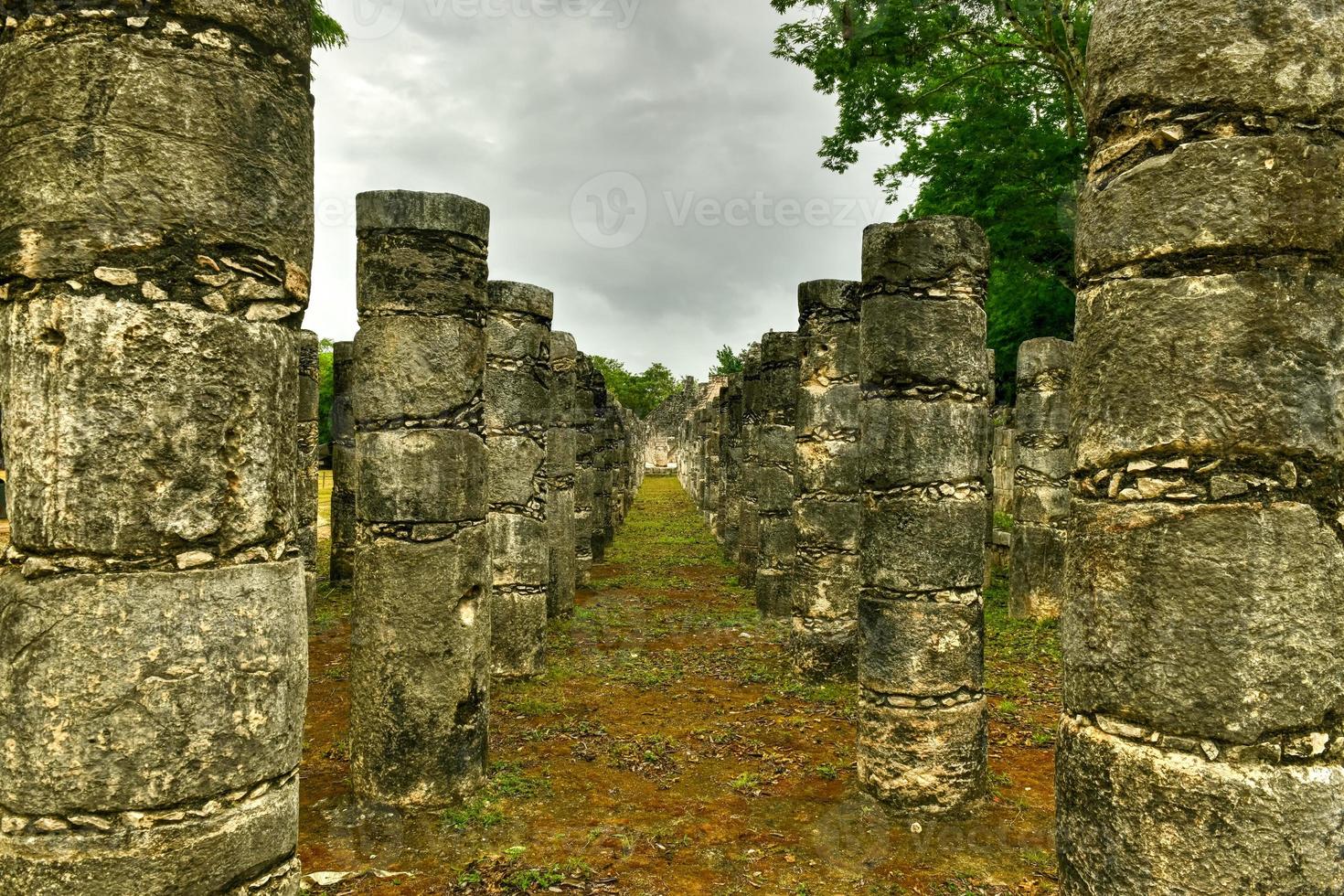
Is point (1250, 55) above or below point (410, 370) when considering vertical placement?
above

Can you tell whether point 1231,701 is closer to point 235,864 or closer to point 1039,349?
point 235,864

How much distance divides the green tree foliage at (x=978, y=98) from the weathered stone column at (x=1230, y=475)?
1219 cm

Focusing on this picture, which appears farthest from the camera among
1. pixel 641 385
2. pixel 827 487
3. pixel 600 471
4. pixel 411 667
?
pixel 641 385

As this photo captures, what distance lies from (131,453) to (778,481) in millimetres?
11144

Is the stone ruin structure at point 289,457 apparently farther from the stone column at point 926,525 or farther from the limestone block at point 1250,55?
the stone column at point 926,525

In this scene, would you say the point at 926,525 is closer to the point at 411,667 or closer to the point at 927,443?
the point at 927,443

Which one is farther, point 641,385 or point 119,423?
point 641,385

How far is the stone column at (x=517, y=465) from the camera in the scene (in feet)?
32.8

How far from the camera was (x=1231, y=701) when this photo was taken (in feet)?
10.0

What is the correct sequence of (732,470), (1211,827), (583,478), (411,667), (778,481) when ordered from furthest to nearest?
(732,470), (583,478), (778,481), (411,667), (1211,827)

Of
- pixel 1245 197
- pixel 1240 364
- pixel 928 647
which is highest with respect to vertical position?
pixel 1245 197

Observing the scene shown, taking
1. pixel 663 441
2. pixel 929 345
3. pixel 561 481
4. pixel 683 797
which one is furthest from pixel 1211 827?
pixel 663 441

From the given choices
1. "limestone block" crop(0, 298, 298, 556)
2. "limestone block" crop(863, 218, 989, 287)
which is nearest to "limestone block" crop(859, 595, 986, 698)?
"limestone block" crop(863, 218, 989, 287)

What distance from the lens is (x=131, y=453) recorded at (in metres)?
2.90
